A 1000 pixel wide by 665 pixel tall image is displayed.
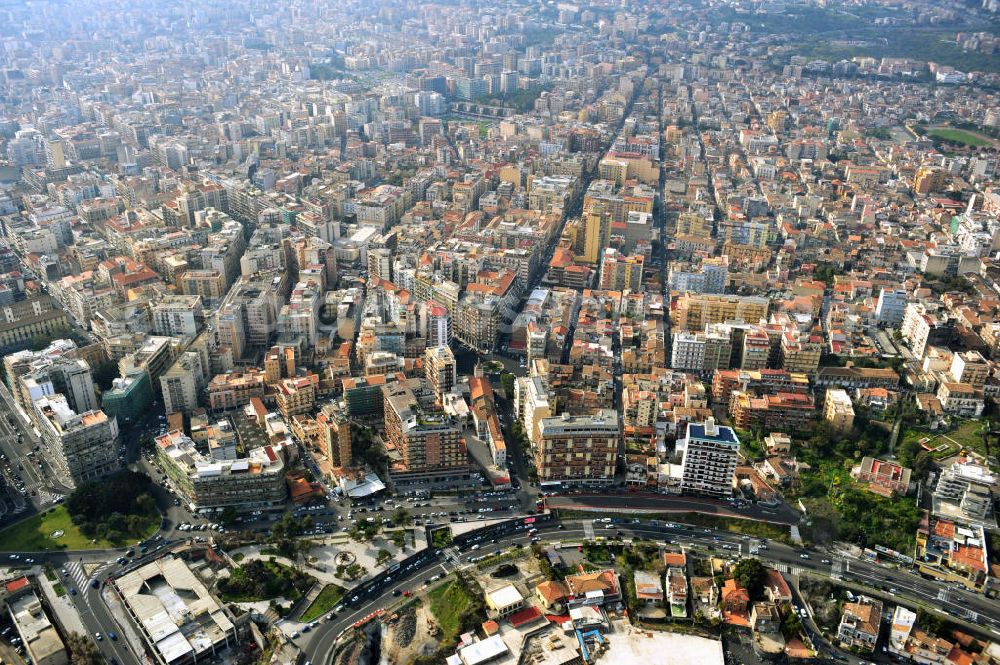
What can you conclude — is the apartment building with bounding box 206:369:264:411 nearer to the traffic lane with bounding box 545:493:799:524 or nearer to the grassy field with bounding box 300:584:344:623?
the grassy field with bounding box 300:584:344:623

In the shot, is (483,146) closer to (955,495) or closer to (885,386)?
(885,386)

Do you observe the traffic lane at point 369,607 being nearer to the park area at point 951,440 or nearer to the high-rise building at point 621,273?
the park area at point 951,440

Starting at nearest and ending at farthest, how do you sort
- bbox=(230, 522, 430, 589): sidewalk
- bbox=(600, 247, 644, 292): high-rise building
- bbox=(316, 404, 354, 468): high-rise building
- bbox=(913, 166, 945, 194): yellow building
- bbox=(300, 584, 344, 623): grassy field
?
bbox=(300, 584, 344, 623): grassy field
bbox=(230, 522, 430, 589): sidewalk
bbox=(316, 404, 354, 468): high-rise building
bbox=(600, 247, 644, 292): high-rise building
bbox=(913, 166, 945, 194): yellow building

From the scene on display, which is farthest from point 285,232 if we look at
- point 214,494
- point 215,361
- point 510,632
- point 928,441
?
point 928,441

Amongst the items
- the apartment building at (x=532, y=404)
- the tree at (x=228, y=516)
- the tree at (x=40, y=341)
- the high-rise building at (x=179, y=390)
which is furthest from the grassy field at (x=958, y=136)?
the tree at (x=40, y=341)

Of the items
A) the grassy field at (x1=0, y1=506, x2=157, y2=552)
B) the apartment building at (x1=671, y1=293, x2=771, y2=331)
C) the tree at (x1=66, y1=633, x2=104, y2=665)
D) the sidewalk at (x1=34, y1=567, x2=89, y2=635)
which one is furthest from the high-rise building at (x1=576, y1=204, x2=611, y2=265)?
the tree at (x1=66, y1=633, x2=104, y2=665)

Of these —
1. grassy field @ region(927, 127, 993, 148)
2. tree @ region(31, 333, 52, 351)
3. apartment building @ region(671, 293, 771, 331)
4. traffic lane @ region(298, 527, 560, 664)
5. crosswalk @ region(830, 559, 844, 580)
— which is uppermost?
grassy field @ region(927, 127, 993, 148)
